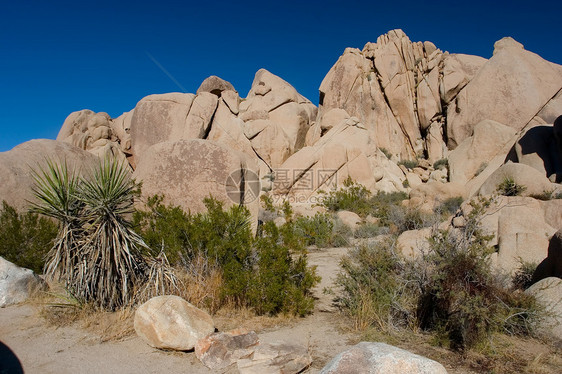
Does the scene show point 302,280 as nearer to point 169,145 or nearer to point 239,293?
point 239,293

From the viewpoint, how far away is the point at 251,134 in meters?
23.7

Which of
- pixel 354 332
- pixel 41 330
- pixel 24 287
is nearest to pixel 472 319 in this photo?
pixel 354 332

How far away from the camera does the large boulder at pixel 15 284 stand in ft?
20.4

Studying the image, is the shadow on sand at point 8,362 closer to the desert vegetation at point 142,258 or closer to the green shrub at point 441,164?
the desert vegetation at point 142,258

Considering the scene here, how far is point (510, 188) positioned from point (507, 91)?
1403cm

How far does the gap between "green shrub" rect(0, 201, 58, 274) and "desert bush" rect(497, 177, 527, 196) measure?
11.0 meters

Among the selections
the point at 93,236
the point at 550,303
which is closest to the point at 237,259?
the point at 93,236

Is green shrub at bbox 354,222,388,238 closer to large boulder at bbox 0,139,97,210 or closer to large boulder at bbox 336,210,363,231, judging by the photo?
large boulder at bbox 336,210,363,231

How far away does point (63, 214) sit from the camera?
5.29 metres

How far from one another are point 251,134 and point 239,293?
18633 millimetres

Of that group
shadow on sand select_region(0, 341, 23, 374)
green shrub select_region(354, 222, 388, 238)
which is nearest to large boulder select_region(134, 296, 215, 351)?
shadow on sand select_region(0, 341, 23, 374)

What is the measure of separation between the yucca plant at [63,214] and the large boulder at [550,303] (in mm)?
5933

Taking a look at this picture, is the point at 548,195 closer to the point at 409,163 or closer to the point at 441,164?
the point at 441,164

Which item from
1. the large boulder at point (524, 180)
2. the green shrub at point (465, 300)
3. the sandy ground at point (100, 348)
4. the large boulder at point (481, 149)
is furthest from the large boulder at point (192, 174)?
the large boulder at point (481, 149)
